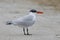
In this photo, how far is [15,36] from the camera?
9664 millimetres

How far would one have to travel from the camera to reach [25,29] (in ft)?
35.1

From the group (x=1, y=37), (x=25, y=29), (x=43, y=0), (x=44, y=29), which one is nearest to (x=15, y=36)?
(x=1, y=37)

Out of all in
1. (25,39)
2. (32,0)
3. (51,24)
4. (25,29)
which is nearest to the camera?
(25,39)

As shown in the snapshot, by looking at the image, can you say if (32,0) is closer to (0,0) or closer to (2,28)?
(0,0)

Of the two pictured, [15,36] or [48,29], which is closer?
[15,36]

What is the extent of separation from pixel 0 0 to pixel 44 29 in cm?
1453

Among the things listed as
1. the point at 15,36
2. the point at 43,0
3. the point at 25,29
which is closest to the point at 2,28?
the point at 25,29

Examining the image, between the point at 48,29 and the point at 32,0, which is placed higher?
the point at 32,0

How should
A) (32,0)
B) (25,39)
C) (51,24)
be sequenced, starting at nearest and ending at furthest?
(25,39) → (51,24) → (32,0)

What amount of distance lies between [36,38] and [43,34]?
0.80 m

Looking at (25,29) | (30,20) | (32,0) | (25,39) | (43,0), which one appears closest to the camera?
(25,39)

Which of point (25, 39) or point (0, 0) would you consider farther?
point (0, 0)

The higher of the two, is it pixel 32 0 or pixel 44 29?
pixel 32 0

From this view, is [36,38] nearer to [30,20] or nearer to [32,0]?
[30,20]
